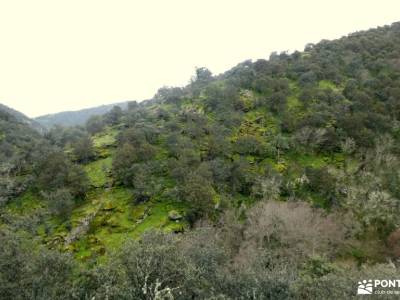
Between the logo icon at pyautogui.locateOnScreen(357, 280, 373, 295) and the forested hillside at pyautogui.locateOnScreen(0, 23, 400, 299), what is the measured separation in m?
0.35

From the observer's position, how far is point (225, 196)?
42.3 m

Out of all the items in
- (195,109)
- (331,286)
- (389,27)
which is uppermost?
(389,27)

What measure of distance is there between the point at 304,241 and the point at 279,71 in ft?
172

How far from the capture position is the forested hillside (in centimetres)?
1805

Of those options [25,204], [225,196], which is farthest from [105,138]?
[225,196]

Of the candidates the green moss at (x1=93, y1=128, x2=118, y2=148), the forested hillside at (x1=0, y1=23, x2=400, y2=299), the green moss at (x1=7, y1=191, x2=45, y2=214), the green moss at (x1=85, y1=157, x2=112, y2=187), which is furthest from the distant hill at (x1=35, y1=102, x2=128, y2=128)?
the green moss at (x1=7, y1=191, x2=45, y2=214)

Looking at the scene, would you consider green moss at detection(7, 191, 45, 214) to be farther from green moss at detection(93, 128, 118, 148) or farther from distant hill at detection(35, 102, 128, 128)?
distant hill at detection(35, 102, 128, 128)

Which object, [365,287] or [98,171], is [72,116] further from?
[365,287]

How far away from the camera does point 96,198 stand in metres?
45.0

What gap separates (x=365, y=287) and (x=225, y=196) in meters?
27.1

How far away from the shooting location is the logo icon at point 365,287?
49.8 ft

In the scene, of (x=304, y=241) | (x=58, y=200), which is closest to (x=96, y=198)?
(x=58, y=200)

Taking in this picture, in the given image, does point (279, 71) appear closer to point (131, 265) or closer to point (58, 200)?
point (58, 200)

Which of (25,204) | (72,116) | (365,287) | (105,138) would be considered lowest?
(365,287)
